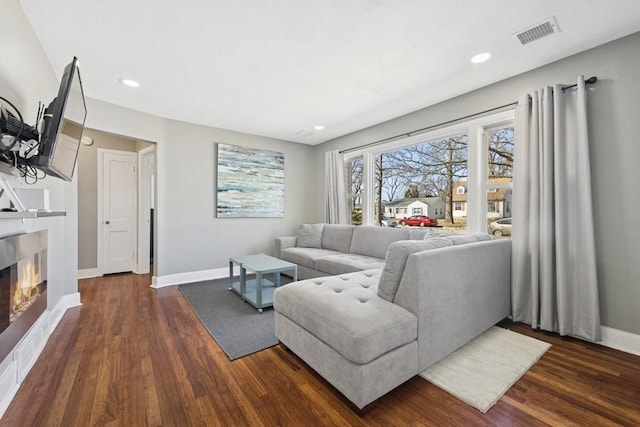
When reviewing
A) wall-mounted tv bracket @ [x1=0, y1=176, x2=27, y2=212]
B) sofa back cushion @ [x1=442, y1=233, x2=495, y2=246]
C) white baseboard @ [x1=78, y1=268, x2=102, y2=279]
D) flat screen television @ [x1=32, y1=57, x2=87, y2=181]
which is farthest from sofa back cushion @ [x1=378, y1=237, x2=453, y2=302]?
white baseboard @ [x1=78, y1=268, x2=102, y2=279]

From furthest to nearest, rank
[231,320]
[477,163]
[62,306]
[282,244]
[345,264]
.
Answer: [282,244] < [345,264] < [477,163] < [62,306] < [231,320]

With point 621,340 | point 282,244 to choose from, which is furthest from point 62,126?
point 621,340

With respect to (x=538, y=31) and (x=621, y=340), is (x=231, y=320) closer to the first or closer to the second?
(x=621, y=340)

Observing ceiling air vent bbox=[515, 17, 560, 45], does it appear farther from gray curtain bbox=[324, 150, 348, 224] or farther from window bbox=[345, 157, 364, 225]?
gray curtain bbox=[324, 150, 348, 224]

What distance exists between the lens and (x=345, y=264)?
319 centimetres

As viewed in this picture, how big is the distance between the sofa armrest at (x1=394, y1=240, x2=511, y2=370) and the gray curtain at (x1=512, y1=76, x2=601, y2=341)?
0.22m

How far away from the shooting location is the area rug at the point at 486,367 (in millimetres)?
1565

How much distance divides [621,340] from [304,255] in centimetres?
310

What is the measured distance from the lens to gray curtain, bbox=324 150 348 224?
464 centimetres

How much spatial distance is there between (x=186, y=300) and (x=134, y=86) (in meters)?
2.41

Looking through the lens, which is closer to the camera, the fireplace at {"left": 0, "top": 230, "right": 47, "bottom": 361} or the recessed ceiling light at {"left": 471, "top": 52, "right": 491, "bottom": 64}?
the fireplace at {"left": 0, "top": 230, "right": 47, "bottom": 361}

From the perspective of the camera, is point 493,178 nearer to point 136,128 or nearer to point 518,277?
point 518,277

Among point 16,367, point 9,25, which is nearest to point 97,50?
point 9,25

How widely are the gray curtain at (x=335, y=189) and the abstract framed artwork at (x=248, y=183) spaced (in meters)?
0.86
